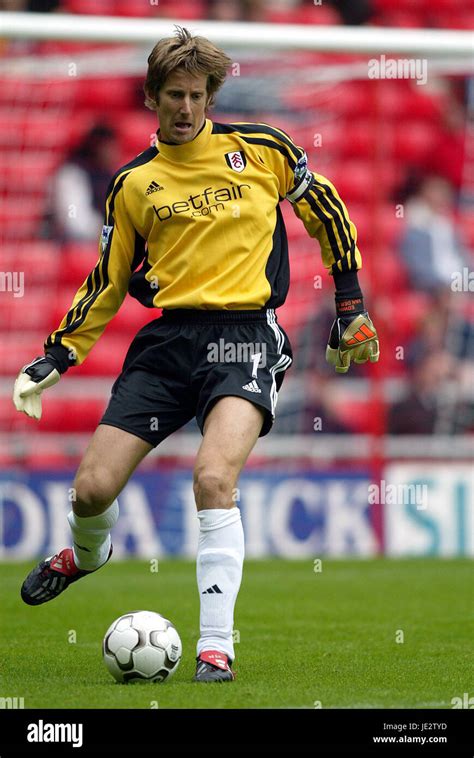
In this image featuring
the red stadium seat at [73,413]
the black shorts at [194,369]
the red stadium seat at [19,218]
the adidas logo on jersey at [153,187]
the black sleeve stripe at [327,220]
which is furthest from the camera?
the red stadium seat at [19,218]

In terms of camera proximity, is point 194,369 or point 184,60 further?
point 194,369

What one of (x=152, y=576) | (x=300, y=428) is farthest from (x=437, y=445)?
(x=152, y=576)

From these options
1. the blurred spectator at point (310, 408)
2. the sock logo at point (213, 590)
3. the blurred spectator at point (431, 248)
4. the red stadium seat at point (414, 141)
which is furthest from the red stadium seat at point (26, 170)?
the sock logo at point (213, 590)

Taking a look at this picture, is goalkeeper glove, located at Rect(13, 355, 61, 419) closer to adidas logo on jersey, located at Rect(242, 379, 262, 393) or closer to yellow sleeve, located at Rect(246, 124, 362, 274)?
adidas logo on jersey, located at Rect(242, 379, 262, 393)

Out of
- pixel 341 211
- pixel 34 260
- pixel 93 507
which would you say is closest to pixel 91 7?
pixel 34 260

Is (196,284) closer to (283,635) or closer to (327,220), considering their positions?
(327,220)

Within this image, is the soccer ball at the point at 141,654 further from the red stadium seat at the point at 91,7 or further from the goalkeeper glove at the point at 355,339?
the red stadium seat at the point at 91,7

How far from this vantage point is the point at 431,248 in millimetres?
12047

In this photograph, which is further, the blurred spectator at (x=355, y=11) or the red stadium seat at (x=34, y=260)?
the blurred spectator at (x=355, y=11)

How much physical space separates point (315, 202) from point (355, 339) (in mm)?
564

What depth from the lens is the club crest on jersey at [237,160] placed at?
5.05 metres

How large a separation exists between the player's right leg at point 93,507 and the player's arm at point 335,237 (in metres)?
0.90

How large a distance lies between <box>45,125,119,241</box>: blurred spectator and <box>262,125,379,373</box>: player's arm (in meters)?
6.29
